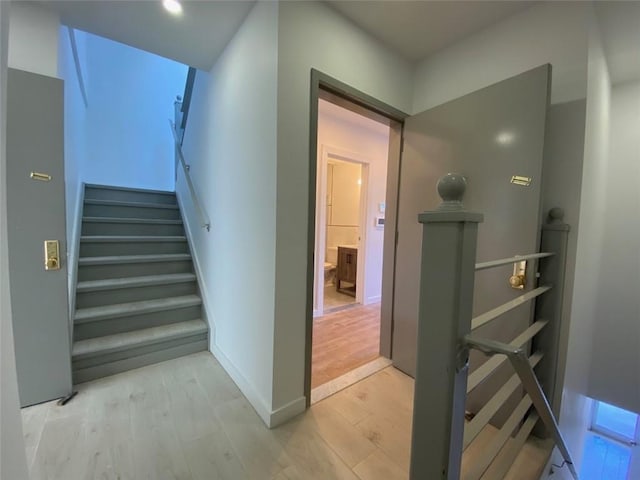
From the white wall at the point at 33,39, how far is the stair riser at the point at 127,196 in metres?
1.83

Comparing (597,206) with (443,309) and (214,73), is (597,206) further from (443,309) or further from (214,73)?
(214,73)

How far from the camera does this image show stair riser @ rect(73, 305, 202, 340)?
210 centimetres

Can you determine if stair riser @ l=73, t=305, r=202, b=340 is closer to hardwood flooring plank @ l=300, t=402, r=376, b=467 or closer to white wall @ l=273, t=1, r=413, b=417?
white wall @ l=273, t=1, r=413, b=417

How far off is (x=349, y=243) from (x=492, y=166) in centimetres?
396

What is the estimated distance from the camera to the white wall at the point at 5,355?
0.56 metres

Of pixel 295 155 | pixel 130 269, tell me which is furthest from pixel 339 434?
pixel 130 269

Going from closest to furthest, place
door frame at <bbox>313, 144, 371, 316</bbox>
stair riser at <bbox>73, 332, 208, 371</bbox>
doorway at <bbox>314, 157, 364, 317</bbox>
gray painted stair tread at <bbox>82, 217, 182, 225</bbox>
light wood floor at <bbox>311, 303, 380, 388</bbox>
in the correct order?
stair riser at <bbox>73, 332, 208, 371</bbox>, light wood floor at <bbox>311, 303, 380, 388</bbox>, gray painted stair tread at <bbox>82, 217, 182, 225</bbox>, door frame at <bbox>313, 144, 371, 316</bbox>, doorway at <bbox>314, 157, 364, 317</bbox>

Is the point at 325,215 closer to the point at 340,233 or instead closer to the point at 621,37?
the point at 340,233

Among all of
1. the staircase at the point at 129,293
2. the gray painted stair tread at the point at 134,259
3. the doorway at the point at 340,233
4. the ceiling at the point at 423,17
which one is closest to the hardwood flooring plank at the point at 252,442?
the staircase at the point at 129,293

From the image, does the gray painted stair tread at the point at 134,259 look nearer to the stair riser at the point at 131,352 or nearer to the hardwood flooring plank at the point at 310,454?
the stair riser at the point at 131,352

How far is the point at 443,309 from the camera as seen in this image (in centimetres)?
75

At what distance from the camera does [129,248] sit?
9.11 feet

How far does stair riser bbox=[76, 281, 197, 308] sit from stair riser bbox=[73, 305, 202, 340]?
215 mm

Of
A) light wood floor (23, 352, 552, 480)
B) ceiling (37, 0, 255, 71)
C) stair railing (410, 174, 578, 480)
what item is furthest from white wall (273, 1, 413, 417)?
stair railing (410, 174, 578, 480)
